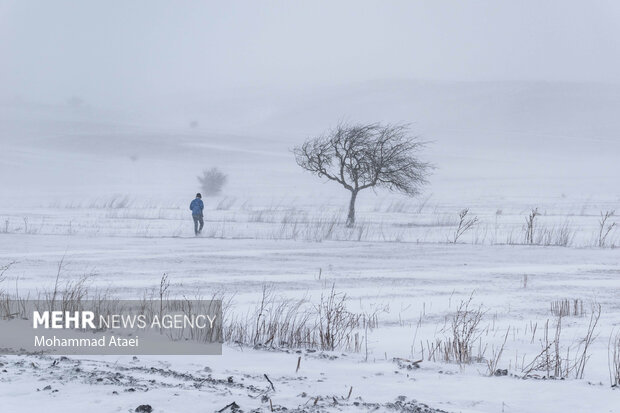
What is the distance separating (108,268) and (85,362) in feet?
30.3

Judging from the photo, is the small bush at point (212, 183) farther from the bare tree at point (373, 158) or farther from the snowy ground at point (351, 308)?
the snowy ground at point (351, 308)

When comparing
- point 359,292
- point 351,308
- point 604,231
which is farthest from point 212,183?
point 351,308

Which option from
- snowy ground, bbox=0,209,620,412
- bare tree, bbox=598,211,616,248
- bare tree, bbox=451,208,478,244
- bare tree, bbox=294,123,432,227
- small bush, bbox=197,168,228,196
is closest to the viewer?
snowy ground, bbox=0,209,620,412

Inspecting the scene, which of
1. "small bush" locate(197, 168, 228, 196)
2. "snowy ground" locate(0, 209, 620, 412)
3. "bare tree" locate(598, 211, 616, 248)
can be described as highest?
"small bush" locate(197, 168, 228, 196)

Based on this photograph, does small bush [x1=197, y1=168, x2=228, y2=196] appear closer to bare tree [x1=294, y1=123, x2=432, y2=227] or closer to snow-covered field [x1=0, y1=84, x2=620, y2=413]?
snow-covered field [x1=0, y1=84, x2=620, y2=413]

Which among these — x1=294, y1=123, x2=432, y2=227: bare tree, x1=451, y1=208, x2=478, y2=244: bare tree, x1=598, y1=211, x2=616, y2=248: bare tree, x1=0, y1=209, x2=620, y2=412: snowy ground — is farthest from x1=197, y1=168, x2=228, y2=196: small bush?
x1=0, y1=209, x2=620, y2=412: snowy ground

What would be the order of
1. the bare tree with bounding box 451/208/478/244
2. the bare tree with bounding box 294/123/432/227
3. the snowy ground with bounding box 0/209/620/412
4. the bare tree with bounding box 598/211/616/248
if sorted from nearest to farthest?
the snowy ground with bounding box 0/209/620/412, the bare tree with bounding box 598/211/616/248, the bare tree with bounding box 451/208/478/244, the bare tree with bounding box 294/123/432/227

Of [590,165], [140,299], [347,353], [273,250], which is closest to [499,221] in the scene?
[273,250]

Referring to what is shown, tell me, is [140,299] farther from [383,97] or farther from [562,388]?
[383,97]

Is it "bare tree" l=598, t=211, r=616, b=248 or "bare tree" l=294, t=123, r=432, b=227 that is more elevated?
"bare tree" l=294, t=123, r=432, b=227

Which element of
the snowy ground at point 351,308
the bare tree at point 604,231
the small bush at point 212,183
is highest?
the small bush at point 212,183

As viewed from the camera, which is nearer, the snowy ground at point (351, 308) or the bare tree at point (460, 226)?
the snowy ground at point (351, 308)

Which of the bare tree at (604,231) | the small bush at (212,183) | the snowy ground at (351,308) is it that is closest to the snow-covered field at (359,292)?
the snowy ground at (351,308)

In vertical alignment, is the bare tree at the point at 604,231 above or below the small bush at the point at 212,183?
below
